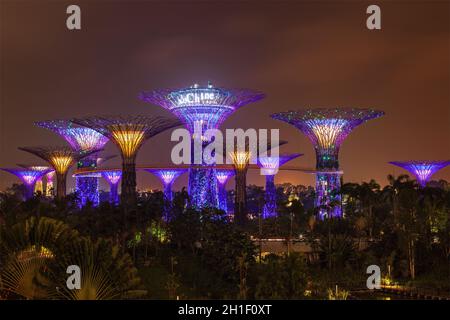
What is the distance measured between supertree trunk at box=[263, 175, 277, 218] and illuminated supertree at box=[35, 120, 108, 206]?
17219 mm

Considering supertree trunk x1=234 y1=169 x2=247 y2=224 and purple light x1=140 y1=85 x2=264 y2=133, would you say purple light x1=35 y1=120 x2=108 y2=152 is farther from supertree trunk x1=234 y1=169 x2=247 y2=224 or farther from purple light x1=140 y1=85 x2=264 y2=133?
purple light x1=140 y1=85 x2=264 y2=133

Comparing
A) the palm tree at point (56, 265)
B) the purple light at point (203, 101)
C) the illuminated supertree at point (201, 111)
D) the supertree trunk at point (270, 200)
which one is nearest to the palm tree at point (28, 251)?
the palm tree at point (56, 265)

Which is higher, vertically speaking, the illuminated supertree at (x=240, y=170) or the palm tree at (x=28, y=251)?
the illuminated supertree at (x=240, y=170)

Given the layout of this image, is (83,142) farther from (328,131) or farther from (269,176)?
(328,131)

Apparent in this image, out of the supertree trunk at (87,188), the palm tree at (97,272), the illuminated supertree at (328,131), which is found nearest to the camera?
the palm tree at (97,272)

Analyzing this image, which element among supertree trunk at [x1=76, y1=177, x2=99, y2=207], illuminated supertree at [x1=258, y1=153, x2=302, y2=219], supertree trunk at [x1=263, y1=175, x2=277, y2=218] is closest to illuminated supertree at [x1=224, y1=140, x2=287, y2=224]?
supertree trunk at [x1=263, y1=175, x2=277, y2=218]

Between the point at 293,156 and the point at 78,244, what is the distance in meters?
55.7

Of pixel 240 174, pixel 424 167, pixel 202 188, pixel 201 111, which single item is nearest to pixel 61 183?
pixel 240 174

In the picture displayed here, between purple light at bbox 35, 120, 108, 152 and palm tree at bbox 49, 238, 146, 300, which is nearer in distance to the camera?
palm tree at bbox 49, 238, 146, 300

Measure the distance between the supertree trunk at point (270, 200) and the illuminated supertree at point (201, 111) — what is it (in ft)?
61.4

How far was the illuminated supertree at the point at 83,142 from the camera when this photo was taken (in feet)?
198

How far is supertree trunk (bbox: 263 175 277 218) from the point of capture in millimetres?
62250

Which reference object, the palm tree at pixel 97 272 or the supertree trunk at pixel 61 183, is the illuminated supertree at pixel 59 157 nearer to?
the supertree trunk at pixel 61 183
